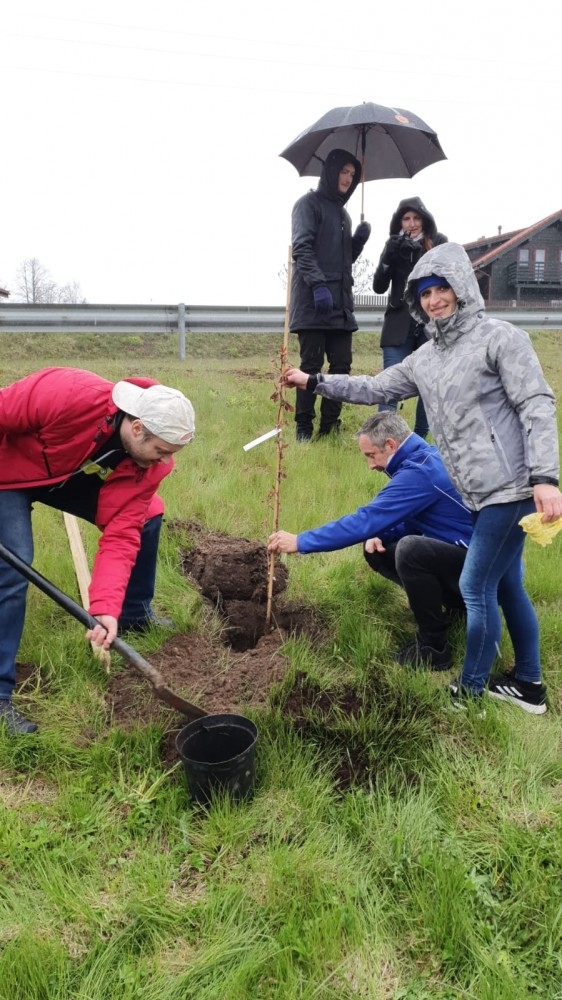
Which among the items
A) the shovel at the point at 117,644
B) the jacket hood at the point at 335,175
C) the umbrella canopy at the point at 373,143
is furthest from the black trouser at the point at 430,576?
the umbrella canopy at the point at 373,143

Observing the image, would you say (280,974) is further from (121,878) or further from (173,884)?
(121,878)

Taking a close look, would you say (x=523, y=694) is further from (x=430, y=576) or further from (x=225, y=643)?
(x=225, y=643)

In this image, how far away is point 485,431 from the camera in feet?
8.83

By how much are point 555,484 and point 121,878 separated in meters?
2.04

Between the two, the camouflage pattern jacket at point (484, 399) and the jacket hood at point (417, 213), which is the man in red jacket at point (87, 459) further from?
the jacket hood at point (417, 213)

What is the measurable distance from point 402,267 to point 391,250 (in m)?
0.20

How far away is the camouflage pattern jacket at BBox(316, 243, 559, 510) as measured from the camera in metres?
2.57

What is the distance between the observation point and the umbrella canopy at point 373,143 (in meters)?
5.71

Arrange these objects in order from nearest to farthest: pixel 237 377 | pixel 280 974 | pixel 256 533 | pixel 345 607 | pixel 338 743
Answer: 1. pixel 280 974
2. pixel 338 743
3. pixel 345 607
4. pixel 256 533
5. pixel 237 377

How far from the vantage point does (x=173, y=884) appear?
218cm

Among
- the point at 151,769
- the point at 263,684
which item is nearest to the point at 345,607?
the point at 263,684

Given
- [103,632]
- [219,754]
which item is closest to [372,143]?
[103,632]

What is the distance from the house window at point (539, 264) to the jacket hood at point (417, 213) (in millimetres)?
26966

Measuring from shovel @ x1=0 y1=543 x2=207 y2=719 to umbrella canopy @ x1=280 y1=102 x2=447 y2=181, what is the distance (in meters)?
4.68
